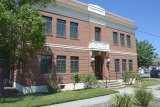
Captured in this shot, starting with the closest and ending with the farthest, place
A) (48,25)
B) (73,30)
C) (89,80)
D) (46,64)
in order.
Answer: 1. (46,64)
2. (48,25)
3. (89,80)
4. (73,30)

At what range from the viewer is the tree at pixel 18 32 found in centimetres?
1573

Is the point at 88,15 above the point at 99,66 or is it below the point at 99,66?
above

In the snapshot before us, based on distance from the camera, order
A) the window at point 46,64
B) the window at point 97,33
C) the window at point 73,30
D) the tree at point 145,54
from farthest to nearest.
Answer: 1. the tree at point 145,54
2. the window at point 97,33
3. the window at point 73,30
4. the window at point 46,64

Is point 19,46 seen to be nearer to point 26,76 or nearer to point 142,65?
point 26,76

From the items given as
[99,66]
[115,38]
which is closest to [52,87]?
[99,66]

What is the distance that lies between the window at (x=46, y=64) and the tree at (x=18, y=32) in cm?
325

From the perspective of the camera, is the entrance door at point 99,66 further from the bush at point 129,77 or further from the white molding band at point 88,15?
the white molding band at point 88,15

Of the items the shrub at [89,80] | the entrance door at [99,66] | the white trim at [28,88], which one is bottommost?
the white trim at [28,88]

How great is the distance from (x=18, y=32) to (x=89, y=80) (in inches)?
331

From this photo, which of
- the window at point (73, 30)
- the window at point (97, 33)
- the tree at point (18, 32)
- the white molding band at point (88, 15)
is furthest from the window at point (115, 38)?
the tree at point (18, 32)

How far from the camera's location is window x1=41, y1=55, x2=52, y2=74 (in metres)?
21.0

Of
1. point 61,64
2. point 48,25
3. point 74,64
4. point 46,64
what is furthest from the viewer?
point 74,64

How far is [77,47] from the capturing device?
24109mm

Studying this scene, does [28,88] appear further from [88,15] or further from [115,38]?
[115,38]
